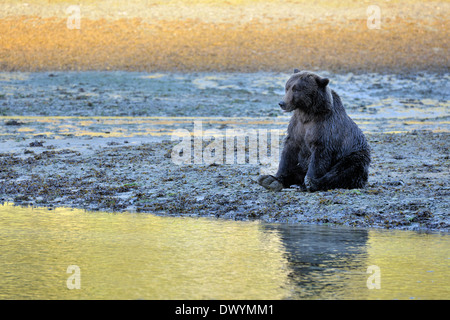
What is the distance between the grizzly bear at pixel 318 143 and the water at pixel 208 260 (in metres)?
1.42

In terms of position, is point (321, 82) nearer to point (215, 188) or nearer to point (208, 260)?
point (215, 188)

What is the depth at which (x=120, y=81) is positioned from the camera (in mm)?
27484

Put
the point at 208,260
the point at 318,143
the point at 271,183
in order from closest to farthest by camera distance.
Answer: the point at 208,260, the point at 318,143, the point at 271,183

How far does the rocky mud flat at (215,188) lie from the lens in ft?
29.6

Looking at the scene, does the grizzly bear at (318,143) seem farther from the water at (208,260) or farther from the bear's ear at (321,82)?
the water at (208,260)

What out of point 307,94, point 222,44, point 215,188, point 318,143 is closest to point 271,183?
point 318,143

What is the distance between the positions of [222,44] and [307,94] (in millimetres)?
25373

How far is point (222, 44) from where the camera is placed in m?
34.3

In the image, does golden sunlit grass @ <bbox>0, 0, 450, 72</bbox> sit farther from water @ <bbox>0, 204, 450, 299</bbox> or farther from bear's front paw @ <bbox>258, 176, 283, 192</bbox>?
water @ <bbox>0, 204, 450, 299</bbox>

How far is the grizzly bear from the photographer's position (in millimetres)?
9430

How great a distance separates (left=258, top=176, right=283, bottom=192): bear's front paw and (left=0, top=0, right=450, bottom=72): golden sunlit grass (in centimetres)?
2058

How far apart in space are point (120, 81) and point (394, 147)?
15.2m
